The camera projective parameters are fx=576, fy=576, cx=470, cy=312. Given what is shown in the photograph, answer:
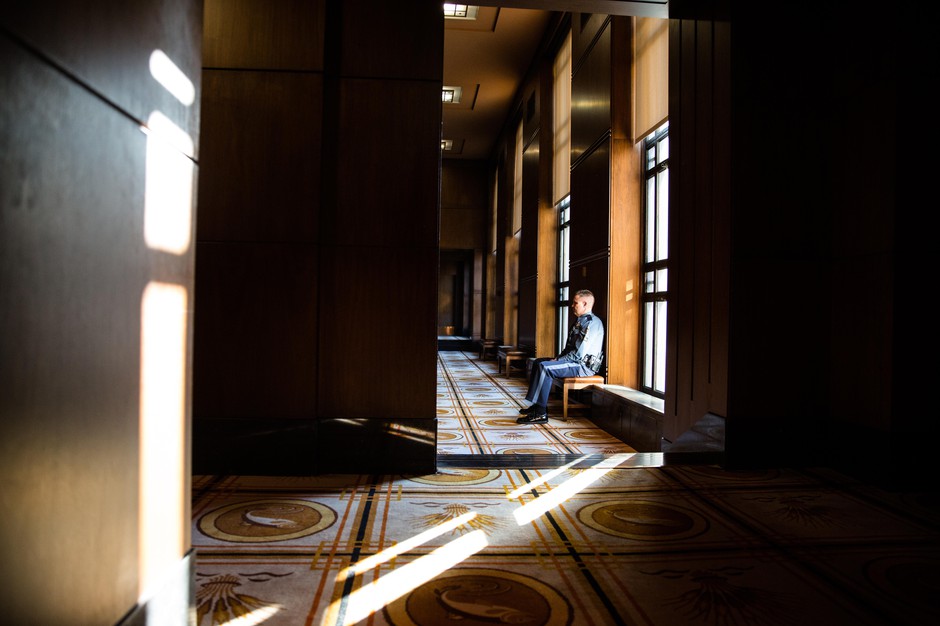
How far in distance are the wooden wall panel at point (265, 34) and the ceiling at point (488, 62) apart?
10.5ft

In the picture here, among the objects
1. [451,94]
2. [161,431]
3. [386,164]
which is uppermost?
[451,94]

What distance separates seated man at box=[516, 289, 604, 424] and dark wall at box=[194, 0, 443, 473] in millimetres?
2548

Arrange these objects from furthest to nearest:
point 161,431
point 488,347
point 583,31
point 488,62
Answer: point 488,347 → point 488,62 → point 583,31 → point 161,431

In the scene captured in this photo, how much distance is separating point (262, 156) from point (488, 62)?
25.7ft

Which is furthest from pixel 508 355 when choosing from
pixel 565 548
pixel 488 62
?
pixel 565 548

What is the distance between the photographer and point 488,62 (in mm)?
10219

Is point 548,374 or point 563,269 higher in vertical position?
point 563,269

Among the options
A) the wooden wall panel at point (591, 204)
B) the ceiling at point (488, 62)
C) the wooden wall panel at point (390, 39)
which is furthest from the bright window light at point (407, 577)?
the ceiling at point (488, 62)

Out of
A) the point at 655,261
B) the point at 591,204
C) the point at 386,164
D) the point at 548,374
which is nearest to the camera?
the point at 386,164

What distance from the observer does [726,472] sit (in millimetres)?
3479

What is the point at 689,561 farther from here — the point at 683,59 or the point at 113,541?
the point at 683,59

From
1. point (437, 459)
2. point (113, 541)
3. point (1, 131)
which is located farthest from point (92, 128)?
point (437, 459)

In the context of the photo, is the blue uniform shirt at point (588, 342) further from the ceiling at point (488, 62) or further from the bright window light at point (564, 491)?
the ceiling at point (488, 62)

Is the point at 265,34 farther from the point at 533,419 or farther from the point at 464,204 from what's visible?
the point at 464,204
